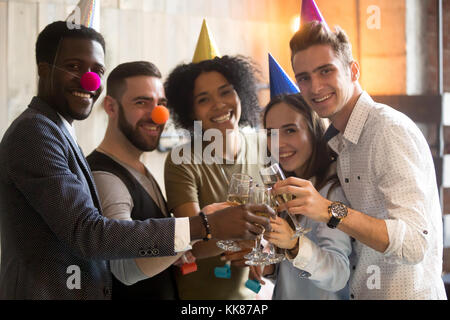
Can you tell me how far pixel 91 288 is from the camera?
1.28 metres

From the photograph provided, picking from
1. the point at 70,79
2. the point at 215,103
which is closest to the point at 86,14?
the point at 70,79

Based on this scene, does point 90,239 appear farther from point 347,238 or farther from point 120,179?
point 347,238

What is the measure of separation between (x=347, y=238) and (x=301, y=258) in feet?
0.69

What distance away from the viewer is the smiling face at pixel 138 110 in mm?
1570

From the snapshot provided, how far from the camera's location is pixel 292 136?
60.5 inches

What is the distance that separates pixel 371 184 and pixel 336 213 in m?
0.20

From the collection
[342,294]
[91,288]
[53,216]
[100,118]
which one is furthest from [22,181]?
[342,294]

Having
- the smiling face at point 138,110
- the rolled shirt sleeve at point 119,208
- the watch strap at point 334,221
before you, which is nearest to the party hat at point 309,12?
the smiling face at point 138,110

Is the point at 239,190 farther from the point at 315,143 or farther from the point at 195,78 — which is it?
the point at 195,78

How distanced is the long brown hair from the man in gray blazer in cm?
36

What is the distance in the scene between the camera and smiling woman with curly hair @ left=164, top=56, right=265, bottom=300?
5.20 feet

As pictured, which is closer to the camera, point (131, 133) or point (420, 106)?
point (131, 133)

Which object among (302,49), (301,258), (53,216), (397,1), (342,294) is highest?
(397,1)

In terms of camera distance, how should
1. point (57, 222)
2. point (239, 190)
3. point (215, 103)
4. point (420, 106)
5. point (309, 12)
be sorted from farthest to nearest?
point (420, 106) < point (215, 103) < point (309, 12) < point (239, 190) < point (57, 222)
